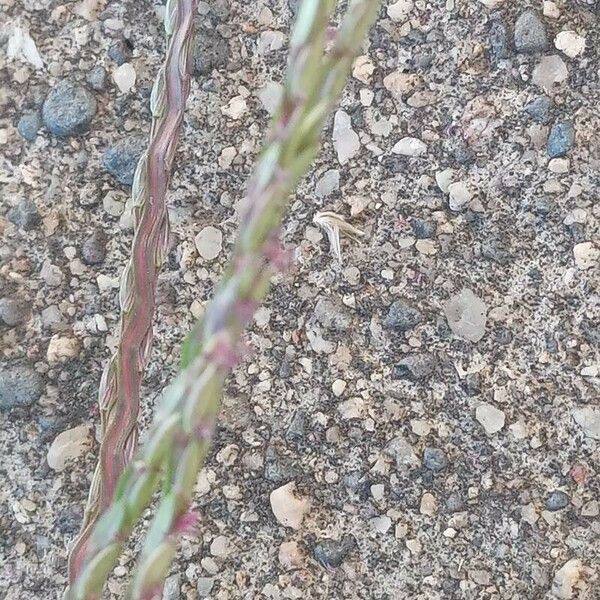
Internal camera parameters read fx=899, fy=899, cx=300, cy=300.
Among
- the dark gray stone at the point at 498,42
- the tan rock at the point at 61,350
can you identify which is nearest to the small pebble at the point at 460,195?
the dark gray stone at the point at 498,42

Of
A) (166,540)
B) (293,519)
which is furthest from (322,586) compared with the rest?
(166,540)

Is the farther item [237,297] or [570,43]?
[570,43]

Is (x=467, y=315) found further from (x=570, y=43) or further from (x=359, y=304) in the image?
(x=570, y=43)

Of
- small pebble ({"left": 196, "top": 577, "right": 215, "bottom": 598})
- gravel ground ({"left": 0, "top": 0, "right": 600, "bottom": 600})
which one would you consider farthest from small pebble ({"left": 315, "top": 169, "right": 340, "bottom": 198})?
small pebble ({"left": 196, "top": 577, "right": 215, "bottom": 598})

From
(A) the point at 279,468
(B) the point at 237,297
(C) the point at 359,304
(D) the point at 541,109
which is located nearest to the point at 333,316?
(C) the point at 359,304

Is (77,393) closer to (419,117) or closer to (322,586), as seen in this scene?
(322,586)

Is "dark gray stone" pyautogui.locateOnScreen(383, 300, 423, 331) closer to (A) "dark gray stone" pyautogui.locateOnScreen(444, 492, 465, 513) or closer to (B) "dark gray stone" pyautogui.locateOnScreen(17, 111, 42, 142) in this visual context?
(A) "dark gray stone" pyautogui.locateOnScreen(444, 492, 465, 513)
